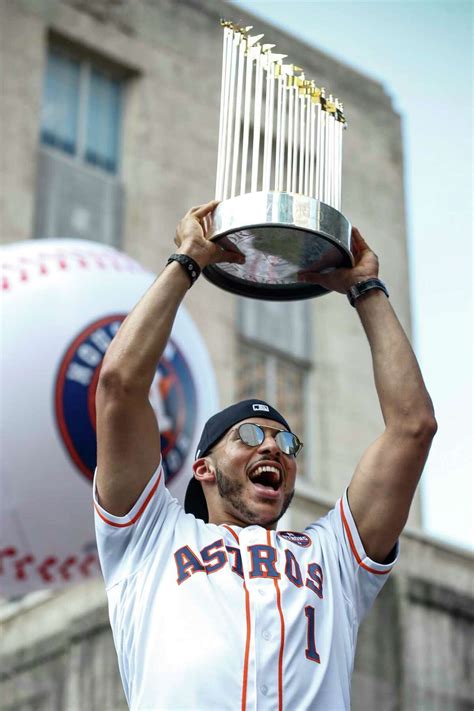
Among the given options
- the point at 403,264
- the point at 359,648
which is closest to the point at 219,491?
the point at 359,648

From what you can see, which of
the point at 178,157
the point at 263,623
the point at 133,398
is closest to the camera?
the point at 263,623

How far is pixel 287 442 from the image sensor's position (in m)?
3.71

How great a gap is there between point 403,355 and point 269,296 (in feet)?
1.60

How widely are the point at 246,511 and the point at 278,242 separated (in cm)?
78

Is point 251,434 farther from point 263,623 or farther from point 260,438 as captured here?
point 263,623

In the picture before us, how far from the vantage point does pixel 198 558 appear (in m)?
3.46

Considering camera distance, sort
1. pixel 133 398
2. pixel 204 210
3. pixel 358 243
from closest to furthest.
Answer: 1. pixel 133 398
2. pixel 204 210
3. pixel 358 243

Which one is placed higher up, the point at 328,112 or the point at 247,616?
the point at 328,112

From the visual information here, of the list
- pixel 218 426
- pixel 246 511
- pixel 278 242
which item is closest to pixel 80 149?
pixel 218 426

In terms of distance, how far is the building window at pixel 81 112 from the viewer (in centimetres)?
1584

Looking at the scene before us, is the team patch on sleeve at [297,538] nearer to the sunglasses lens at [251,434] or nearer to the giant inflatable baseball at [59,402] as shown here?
the sunglasses lens at [251,434]

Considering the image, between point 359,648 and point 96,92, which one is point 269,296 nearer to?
point 359,648


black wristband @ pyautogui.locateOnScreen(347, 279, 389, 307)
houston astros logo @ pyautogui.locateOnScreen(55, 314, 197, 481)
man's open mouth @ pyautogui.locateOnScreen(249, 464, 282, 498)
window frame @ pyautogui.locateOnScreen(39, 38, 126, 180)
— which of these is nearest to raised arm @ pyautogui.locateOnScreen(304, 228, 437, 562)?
black wristband @ pyautogui.locateOnScreen(347, 279, 389, 307)

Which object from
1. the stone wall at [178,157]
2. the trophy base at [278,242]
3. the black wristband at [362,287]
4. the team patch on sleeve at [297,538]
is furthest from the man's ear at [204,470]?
the stone wall at [178,157]
